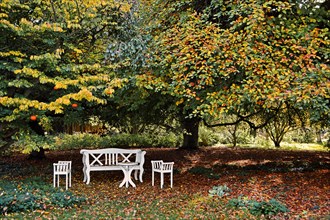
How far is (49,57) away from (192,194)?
14.8ft

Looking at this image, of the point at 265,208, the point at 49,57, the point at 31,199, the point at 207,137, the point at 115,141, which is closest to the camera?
the point at 265,208

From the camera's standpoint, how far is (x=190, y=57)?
25.2 feet

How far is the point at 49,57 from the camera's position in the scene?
7.05 meters

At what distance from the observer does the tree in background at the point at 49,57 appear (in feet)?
A: 23.5

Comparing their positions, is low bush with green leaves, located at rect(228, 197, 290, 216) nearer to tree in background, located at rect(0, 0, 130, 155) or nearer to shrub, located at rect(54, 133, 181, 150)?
tree in background, located at rect(0, 0, 130, 155)

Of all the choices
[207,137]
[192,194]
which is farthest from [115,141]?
[192,194]

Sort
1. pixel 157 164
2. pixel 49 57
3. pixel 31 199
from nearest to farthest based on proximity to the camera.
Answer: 1. pixel 31 199
2. pixel 49 57
3. pixel 157 164

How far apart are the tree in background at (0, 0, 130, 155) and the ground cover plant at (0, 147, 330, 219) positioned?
1.65 metres

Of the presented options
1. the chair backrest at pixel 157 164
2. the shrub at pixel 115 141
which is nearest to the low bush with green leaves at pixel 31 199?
the chair backrest at pixel 157 164

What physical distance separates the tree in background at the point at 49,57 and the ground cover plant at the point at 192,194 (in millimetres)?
1653

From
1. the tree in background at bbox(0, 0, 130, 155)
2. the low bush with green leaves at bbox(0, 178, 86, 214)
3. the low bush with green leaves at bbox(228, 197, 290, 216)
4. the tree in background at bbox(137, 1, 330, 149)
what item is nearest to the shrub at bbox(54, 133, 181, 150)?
the tree in background at bbox(0, 0, 130, 155)

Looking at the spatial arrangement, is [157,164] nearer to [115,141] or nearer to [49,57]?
[49,57]

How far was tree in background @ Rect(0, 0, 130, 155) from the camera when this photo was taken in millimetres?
7173

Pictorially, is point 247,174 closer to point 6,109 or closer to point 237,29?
point 237,29
